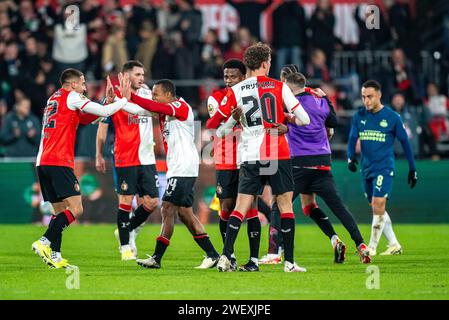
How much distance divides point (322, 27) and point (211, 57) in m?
2.82

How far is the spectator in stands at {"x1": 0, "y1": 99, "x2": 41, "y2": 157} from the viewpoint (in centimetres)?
2192

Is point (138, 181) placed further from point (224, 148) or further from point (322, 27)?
point (322, 27)

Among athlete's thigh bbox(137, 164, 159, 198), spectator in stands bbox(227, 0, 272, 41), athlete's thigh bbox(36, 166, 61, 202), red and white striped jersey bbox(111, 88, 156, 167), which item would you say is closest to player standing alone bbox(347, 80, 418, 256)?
athlete's thigh bbox(137, 164, 159, 198)

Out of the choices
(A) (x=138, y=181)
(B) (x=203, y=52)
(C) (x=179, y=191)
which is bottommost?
(C) (x=179, y=191)

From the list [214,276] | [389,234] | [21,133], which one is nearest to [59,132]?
[214,276]

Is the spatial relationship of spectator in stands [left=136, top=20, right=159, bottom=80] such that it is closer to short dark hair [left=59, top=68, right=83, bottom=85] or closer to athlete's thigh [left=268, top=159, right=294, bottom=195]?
short dark hair [left=59, top=68, right=83, bottom=85]

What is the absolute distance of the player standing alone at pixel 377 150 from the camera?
46.8 feet

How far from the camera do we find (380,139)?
47.3 ft

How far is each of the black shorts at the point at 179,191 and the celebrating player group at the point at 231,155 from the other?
0.04 ft

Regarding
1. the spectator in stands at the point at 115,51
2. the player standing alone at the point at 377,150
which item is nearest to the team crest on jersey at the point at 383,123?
the player standing alone at the point at 377,150

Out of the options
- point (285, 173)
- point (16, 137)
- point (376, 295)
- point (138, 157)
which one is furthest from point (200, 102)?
point (376, 295)
